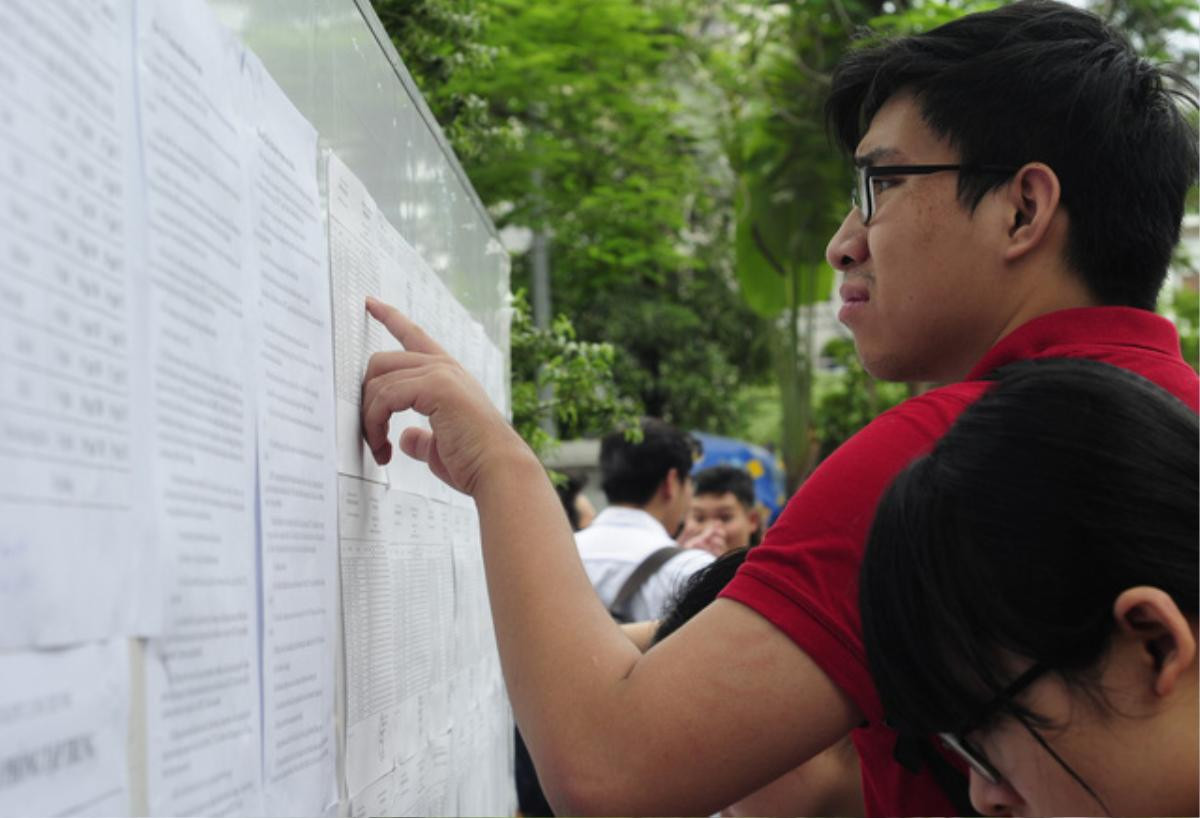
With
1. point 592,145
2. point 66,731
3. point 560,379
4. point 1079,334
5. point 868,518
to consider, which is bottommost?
point 66,731

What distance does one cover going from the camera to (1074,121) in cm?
170

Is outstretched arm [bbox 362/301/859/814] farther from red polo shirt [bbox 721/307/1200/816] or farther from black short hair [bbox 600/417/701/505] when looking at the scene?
black short hair [bbox 600/417/701/505]

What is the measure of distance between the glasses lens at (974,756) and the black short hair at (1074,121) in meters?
0.67

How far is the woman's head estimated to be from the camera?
1.20 metres

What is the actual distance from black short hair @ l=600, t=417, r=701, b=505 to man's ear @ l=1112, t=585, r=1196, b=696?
14.6 ft

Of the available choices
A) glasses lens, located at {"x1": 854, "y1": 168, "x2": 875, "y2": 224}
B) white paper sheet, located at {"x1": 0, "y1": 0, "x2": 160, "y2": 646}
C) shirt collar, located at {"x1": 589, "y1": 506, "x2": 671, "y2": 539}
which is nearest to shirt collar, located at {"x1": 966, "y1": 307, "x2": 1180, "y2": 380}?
glasses lens, located at {"x1": 854, "y1": 168, "x2": 875, "y2": 224}

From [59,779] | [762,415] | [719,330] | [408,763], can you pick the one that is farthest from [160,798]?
[762,415]

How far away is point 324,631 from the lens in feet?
4.92

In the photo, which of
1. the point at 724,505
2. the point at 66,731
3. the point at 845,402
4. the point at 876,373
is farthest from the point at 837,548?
the point at 845,402

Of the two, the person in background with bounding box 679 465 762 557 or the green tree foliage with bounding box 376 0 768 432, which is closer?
the green tree foliage with bounding box 376 0 768 432

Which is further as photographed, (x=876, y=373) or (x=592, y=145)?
(x=592, y=145)

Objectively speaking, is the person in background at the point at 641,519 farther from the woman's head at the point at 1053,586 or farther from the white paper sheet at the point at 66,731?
the white paper sheet at the point at 66,731

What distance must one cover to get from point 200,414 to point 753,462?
501 inches

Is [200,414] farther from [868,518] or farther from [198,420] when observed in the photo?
[868,518]
